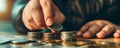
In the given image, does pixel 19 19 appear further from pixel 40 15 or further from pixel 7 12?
pixel 7 12

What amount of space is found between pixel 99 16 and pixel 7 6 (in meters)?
1.56

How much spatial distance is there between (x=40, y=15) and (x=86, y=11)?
0.33 metres

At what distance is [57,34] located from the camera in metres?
1.00

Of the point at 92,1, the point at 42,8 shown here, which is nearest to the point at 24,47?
the point at 42,8

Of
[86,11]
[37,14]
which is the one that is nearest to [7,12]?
[86,11]

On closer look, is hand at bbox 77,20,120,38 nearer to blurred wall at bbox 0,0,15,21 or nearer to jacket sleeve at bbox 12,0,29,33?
jacket sleeve at bbox 12,0,29,33

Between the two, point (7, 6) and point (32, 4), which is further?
point (7, 6)

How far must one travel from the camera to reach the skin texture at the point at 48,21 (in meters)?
1.01

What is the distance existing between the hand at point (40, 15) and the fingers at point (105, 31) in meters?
0.17

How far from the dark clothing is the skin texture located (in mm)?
171

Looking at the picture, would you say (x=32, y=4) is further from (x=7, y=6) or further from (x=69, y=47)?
(x=7, y=6)

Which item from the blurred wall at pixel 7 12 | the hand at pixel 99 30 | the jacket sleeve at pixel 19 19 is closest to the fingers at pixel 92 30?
the hand at pixel 99 30

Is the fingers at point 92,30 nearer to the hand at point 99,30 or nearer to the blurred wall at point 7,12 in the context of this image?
the hand at point 99,30

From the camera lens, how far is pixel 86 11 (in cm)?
131
